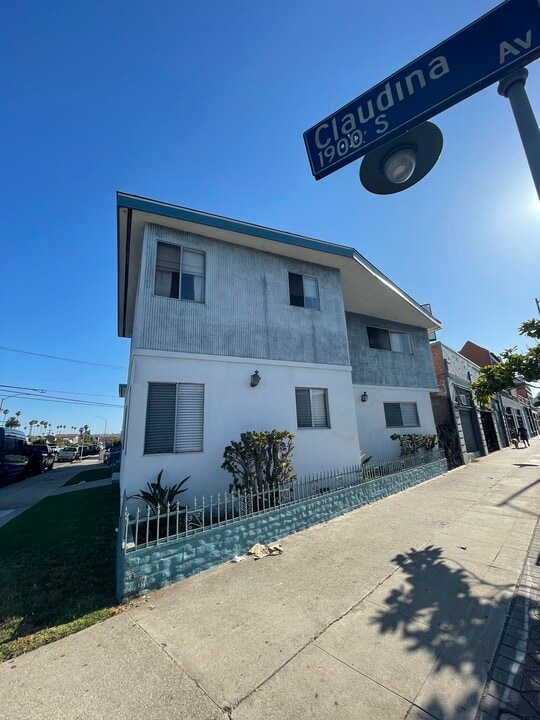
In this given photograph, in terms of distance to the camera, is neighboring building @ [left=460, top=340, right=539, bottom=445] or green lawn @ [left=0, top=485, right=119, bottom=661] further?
neighboring building @ [left=460, top=340, right=539, bottom=445]

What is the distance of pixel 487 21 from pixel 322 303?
8.41 metres

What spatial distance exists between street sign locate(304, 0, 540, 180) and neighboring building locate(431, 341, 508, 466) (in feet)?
50.0

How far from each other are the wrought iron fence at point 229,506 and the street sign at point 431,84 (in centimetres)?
487

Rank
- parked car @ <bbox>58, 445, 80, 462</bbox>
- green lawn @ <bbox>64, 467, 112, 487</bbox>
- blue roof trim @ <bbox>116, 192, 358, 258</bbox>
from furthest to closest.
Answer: parked car @ <bbox>58, 445, 80, 462</bbox> → green lawn @ <bbox>64, 467, 112, 487</bbox> → blue roof trim @ <bbox>116, 192, 358, 258</bbox>

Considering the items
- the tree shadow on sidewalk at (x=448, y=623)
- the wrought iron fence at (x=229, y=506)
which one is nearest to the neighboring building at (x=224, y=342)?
the wrought iron fence at (x=229, y=506)

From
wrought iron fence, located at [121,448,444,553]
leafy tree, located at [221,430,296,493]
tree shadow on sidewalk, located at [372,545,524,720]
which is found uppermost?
leafy tree, located at [221,430,296,493]

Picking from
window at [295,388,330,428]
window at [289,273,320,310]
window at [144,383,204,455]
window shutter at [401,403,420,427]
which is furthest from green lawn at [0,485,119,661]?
window shutter at [401,403,420,427]

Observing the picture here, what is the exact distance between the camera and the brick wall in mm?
4320

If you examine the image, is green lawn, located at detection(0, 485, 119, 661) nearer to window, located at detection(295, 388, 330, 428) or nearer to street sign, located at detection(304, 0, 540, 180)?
window, located at detection(295, 388, 330, 428)

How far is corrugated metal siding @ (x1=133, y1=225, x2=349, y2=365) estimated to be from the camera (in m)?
7.55

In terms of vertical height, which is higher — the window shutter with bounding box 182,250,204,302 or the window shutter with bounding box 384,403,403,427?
the window shutter with bounding box 182,250,204,302


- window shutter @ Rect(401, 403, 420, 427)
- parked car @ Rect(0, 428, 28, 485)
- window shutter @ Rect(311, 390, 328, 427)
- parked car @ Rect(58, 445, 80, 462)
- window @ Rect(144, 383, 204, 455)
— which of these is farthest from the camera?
parked car @ Rect(58, 445, 80, 462)

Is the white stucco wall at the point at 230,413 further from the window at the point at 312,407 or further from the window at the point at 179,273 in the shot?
the window at the point at 179,273

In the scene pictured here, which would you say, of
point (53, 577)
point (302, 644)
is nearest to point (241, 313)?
point (53, 577)
